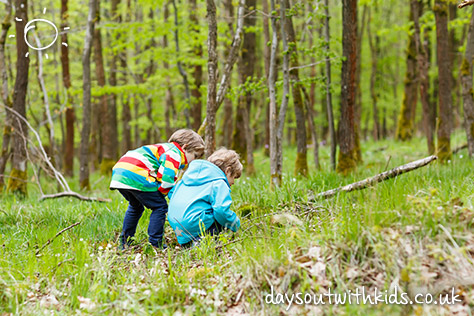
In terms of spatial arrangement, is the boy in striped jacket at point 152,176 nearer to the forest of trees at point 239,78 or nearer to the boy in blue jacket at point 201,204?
the boy in blue jacket at point 201,204

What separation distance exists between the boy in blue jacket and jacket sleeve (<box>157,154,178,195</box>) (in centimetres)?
15

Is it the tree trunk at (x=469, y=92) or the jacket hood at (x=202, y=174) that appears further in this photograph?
the tree trunk at (x=469, y=92)

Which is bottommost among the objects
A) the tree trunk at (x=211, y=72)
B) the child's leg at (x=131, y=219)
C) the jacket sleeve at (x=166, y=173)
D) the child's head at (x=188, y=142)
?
the child's leg at (x=131, y=219)

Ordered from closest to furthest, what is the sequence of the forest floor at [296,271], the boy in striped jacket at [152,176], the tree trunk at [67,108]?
the forest floor at [296,271] < the boy in striped jacket at [152,176] < the tree trunk at [67,108]

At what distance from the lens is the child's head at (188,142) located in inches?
176

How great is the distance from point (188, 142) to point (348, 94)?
14.2 feet

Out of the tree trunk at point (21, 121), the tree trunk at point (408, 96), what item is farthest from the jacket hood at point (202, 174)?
Answer: the tree trunk at point (408, 96)

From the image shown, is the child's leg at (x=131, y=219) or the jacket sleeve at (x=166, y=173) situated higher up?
the jacket sleeve at (x=166, y=173)

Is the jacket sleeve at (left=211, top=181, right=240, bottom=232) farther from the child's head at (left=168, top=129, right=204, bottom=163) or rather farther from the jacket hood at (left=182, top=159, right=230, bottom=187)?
the child's head at (left=168, top=129, right=204, bottom=163)

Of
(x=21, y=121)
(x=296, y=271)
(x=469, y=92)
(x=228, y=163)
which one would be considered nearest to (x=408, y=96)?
(x=469, y=92)

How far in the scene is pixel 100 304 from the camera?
2.84m

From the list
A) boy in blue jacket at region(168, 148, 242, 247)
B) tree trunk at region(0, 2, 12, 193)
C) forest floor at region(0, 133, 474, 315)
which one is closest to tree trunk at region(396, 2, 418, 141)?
forest floor at region(0, 133, 474, 315)

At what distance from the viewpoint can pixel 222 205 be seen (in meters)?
3.86

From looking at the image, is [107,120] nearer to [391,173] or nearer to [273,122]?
[273,122]
